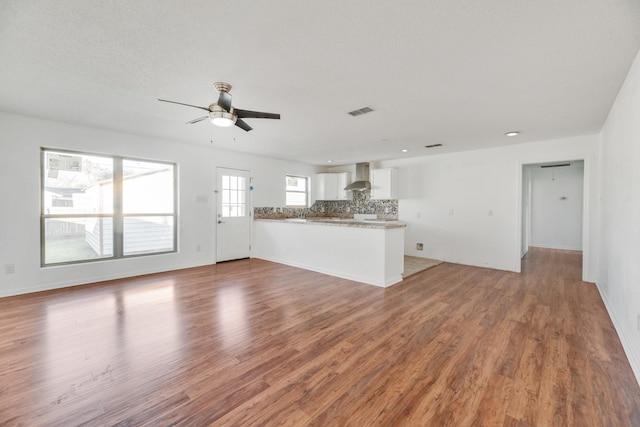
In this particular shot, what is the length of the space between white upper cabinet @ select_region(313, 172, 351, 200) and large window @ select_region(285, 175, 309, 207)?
316mm

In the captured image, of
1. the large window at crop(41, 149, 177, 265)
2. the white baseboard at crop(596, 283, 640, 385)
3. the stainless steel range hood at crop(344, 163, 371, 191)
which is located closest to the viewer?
the white baseboard at crop(596, 283, 640, 385)

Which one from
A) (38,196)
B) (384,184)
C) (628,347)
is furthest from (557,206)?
(38,196)

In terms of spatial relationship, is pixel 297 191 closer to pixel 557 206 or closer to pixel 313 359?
pixel 313 359

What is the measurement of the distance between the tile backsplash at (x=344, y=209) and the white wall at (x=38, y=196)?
1.39 metres

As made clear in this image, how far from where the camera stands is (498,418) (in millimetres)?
1534

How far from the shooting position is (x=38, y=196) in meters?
3.76

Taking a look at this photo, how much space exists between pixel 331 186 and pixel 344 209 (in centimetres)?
79

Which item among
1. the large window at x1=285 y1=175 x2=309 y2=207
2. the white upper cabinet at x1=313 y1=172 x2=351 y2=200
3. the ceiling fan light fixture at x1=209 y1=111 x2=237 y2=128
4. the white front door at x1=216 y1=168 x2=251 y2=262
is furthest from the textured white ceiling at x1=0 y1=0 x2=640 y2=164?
the white upper cabinet at x1=313 y1=172 x2=351 y2=200

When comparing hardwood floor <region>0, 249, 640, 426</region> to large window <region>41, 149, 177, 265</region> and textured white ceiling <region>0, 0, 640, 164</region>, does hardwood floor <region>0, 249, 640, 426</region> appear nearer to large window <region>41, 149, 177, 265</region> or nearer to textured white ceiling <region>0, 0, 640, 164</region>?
large window <region>41, 149, 177, 265</region>

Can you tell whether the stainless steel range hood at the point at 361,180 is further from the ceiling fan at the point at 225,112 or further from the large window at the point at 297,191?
the ceiling fan at the point at 225,112

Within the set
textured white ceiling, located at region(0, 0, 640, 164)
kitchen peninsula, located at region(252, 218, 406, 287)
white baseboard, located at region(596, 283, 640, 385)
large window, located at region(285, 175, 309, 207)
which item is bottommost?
white baseboard, located at region(596, 283, 640, 385)

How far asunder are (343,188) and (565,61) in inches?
217

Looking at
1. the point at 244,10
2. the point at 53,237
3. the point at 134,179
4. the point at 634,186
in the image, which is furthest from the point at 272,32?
the point at 53,237

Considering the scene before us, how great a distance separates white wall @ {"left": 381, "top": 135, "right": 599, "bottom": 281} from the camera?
4.28 m
